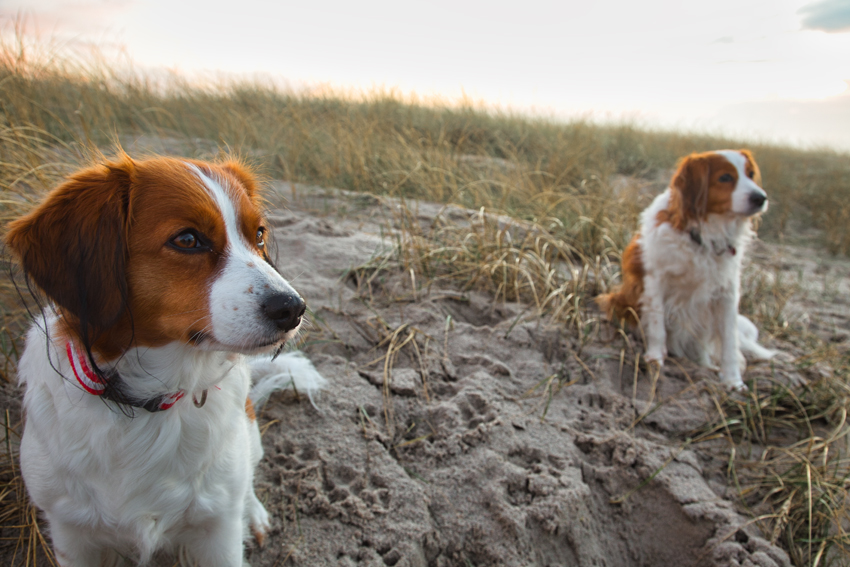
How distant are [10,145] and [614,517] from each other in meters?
4.32

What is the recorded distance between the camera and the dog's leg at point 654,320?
12.0 feet

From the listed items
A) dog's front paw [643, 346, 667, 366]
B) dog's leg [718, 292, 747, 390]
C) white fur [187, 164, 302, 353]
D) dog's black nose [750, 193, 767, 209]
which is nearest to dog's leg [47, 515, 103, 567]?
white fur [187, 164, 302, 353]

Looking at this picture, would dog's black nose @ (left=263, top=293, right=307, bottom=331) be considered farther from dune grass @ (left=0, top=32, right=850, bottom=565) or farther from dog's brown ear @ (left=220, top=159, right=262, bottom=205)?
dune grass @ (left=0, top=32, right=850, bottom=565)

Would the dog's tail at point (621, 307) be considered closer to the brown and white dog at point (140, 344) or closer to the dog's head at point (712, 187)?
the dog's head at point (712, 187)

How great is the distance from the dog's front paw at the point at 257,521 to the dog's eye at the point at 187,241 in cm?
115

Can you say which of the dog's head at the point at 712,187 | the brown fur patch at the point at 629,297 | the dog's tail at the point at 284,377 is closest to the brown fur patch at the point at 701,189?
the dog's head at the point at 712,187

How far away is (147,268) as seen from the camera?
142 cm

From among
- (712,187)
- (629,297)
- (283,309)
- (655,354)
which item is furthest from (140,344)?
(712,187)

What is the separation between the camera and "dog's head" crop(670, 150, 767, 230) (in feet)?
12.3

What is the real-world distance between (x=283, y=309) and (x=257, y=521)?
1178 millimetres

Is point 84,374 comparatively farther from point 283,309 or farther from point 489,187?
point 489,187

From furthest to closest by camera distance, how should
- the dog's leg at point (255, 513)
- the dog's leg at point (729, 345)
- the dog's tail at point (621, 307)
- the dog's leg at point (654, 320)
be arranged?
the dog's tail at point (621, 307), the dog's leg at point (654, 320), the dog's leg at point (729, 345), the dog's leg at point (255, 513)

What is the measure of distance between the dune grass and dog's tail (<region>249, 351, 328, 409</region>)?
1.00 meters

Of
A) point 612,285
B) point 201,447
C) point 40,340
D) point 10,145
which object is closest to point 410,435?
point 201,447
